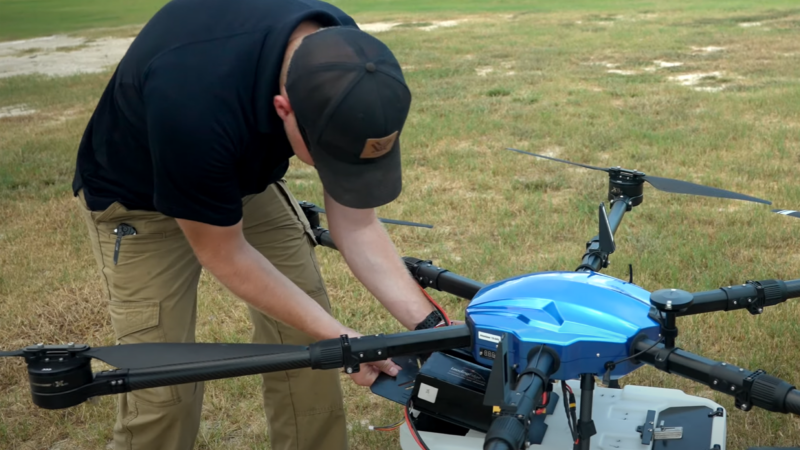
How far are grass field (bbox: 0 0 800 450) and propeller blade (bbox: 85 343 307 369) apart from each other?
1.79 m

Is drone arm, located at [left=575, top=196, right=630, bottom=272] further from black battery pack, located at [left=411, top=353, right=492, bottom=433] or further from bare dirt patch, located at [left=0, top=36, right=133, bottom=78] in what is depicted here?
bare dirt patch, located at [left=0, top=36, right=133, bottom=78]

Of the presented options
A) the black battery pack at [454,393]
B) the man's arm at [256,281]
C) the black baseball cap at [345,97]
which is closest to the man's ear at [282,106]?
the black baseball cap at [345,97]

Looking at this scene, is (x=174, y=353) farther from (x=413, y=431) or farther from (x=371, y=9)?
(x=371, y=9)

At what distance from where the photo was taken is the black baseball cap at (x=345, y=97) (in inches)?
78.9

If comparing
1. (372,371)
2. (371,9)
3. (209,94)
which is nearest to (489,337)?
(372,371)

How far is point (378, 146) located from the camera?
2129mm

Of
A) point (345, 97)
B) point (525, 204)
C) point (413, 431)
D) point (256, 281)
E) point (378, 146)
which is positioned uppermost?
point (345, 97)

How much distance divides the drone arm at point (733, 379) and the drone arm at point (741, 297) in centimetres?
18

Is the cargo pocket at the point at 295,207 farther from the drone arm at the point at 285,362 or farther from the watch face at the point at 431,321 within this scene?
the drone arm at the point at 285,362

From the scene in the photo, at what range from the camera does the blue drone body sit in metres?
2.11

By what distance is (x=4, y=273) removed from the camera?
5836 mm

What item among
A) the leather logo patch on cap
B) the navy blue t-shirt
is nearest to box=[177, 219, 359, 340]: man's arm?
the navy blue t-shirt

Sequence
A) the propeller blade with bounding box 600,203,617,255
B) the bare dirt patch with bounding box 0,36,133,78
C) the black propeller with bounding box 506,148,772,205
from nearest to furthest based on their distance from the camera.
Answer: the propeller blade with bounding box 600,203,617,255
the black propeller with bounding box 506,148,772,205
the bare dirt patch with bounding box 0,36,133,78

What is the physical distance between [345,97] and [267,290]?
0.82 m
